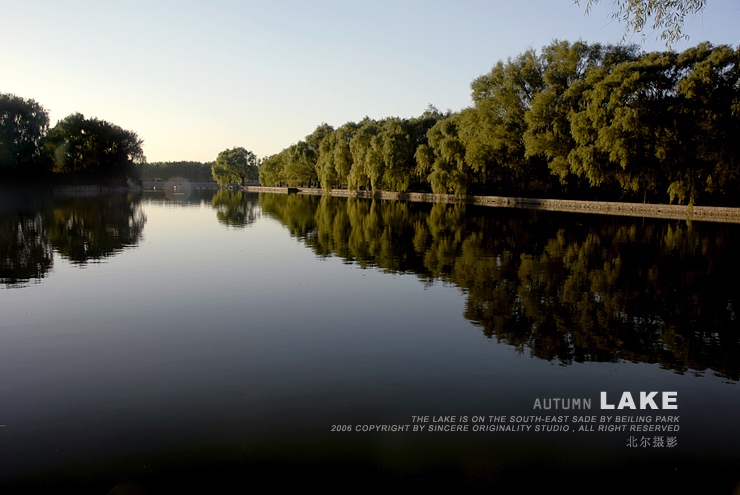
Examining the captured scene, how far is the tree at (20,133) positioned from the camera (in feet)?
230

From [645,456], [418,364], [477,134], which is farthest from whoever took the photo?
[477,134]

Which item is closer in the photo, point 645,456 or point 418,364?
point 645,456

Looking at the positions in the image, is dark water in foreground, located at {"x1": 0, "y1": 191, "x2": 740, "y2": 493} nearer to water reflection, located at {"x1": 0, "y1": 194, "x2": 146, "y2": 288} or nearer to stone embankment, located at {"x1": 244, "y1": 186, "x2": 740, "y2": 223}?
water reflection, located at {"x1": 0, "y1": 194, "x2": 146, "y2": 288}

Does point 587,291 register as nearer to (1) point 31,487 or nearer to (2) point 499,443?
(2) point 499,443

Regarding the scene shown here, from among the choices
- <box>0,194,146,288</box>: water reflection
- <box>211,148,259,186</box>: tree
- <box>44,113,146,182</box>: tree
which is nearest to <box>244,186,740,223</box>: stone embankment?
<box>0,194,146,288</box>: water reflection

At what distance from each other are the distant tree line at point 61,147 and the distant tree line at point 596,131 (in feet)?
160

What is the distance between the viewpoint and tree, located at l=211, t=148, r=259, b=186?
157500 millimetres

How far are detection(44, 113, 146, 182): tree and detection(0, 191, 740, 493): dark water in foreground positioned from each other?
82992mm

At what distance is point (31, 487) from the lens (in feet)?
16.2

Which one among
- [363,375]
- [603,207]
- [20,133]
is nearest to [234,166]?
[20,133]

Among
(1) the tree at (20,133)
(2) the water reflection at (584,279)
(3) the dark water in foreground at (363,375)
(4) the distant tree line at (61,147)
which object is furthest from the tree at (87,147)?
(3) the dark water in foreground at (363,375)

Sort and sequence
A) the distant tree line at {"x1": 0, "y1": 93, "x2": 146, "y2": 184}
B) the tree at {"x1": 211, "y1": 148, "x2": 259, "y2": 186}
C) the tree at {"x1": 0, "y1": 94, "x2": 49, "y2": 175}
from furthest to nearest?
the tree at {"x1": 211, "y1": 148, "x2": 259, "y2": 186}, the distant tree line at {"x1": 0, "y1": 93, "x2": 146, "y2": 184}, the tree at {"x1": 0, "y1": 94, "x2": 49, "y2": 175}

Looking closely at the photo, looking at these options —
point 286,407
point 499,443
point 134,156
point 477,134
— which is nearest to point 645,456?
point 499,443

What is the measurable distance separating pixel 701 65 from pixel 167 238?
124 ft
